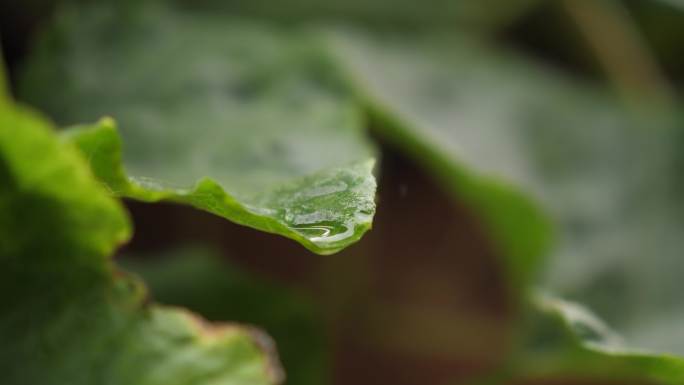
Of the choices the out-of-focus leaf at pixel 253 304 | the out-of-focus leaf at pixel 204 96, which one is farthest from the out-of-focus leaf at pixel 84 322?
the out-of-focus leaf at pixel 253 304

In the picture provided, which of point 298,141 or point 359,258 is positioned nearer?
point 298,141

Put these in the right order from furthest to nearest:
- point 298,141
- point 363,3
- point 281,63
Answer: point 363,3
point 281,63
point 298,141

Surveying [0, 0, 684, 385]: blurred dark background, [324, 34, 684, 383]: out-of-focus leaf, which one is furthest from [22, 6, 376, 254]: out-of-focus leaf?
[0, 0, 684, 385]: blurred dark background

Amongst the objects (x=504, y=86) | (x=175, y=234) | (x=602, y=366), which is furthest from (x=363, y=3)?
(x=602, y=366)

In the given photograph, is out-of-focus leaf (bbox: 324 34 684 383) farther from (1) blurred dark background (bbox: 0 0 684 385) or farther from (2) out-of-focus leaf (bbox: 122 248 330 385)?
(2) out-of-focus leaf (bbox: 122 248 330 385)

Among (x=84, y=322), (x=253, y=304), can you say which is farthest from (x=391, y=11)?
(x=84, y=322)

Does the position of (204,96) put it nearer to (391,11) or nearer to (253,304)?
(253,304)

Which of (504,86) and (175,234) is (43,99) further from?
(504,86)

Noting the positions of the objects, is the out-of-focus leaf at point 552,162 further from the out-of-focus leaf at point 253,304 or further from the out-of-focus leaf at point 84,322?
the out-of-focus leaf at point 84,322
